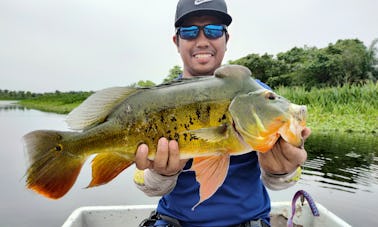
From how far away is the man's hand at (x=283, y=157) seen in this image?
2.08 m

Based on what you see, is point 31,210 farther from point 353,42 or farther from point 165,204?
point 353,42

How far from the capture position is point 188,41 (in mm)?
3021

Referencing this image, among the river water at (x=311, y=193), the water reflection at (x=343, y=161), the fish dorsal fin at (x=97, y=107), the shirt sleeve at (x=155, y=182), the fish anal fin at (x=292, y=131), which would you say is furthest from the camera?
the water reflection at (x=343, y=161)

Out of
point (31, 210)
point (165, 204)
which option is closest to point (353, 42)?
point (31, 210)

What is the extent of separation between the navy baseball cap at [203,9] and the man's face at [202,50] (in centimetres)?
5

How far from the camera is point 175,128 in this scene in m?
1.93

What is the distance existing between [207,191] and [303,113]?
690mm

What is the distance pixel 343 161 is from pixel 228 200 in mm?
7801

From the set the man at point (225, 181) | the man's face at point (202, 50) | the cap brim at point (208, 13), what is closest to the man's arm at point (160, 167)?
the man at point (225, 181)

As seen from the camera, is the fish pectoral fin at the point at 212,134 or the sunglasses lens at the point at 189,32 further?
the sunglasses lens at the point at 189,32

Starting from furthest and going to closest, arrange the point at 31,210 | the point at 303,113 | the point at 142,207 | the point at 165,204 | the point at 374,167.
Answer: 1. the point at 374,167
2. the point at 31,210
3. the point at 142,207
4. the point at 165,204
5. the point at 303,113

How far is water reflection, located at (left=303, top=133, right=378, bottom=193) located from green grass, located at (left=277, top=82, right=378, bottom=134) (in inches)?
53.9

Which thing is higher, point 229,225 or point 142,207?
point 229,225

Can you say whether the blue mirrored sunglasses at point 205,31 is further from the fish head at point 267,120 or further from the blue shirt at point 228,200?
the fish head at point 267,120
